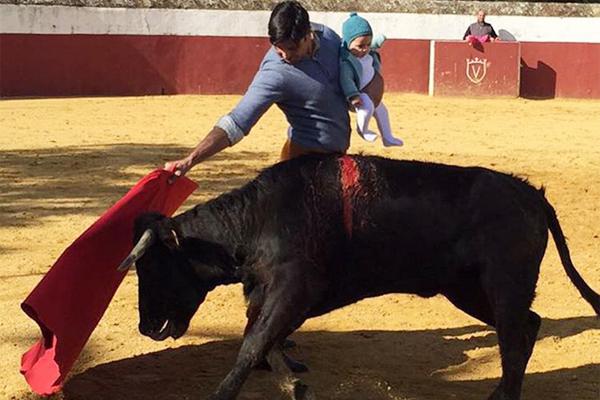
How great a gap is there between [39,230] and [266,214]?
3455mm

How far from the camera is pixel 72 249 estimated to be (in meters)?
4.11

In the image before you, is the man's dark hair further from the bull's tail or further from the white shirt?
the bull's tail

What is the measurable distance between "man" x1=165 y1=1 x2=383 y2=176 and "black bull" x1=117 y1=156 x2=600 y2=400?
0.23m

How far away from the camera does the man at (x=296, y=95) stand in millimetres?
4012

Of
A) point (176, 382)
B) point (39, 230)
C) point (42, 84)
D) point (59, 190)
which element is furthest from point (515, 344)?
point (42, 84)

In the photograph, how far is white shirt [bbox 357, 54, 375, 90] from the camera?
458 cm

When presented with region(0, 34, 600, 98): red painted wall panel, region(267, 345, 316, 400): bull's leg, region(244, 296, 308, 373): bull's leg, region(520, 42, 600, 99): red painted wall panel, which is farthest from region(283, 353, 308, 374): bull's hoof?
region(520, 42, 600, 99): red painted wall panel

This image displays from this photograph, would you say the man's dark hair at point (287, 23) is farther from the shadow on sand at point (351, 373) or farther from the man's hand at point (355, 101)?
the shadow on sand at point (351, 373)

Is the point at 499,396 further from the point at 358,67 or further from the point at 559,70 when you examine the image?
the point at 559,70

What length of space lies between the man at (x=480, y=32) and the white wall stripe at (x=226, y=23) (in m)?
0.62

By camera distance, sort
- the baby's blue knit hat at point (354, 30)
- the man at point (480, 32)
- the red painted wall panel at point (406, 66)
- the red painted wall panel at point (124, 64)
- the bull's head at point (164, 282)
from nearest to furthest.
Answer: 1. the bull's head at point (164, 282)
2. the baby's blue knit hat at point (354, 30)
3. the red painted wall panel at point (124, 64)
4. the man at point (480, 32)
5. the red painted wall panel at point (406, 66)

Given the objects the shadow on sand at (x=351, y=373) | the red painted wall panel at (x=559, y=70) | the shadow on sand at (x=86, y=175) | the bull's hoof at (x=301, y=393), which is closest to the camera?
the bull's hoof at (x=301, y=393)

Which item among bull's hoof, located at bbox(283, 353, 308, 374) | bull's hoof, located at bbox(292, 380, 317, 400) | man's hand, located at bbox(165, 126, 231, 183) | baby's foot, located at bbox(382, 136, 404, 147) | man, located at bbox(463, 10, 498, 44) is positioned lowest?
bull's hoof, located at bbox(283, 353, 308, 374)

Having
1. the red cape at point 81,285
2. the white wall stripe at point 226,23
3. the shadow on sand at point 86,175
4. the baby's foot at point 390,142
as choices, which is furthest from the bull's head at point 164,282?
the white wall stripe at point 226,23
